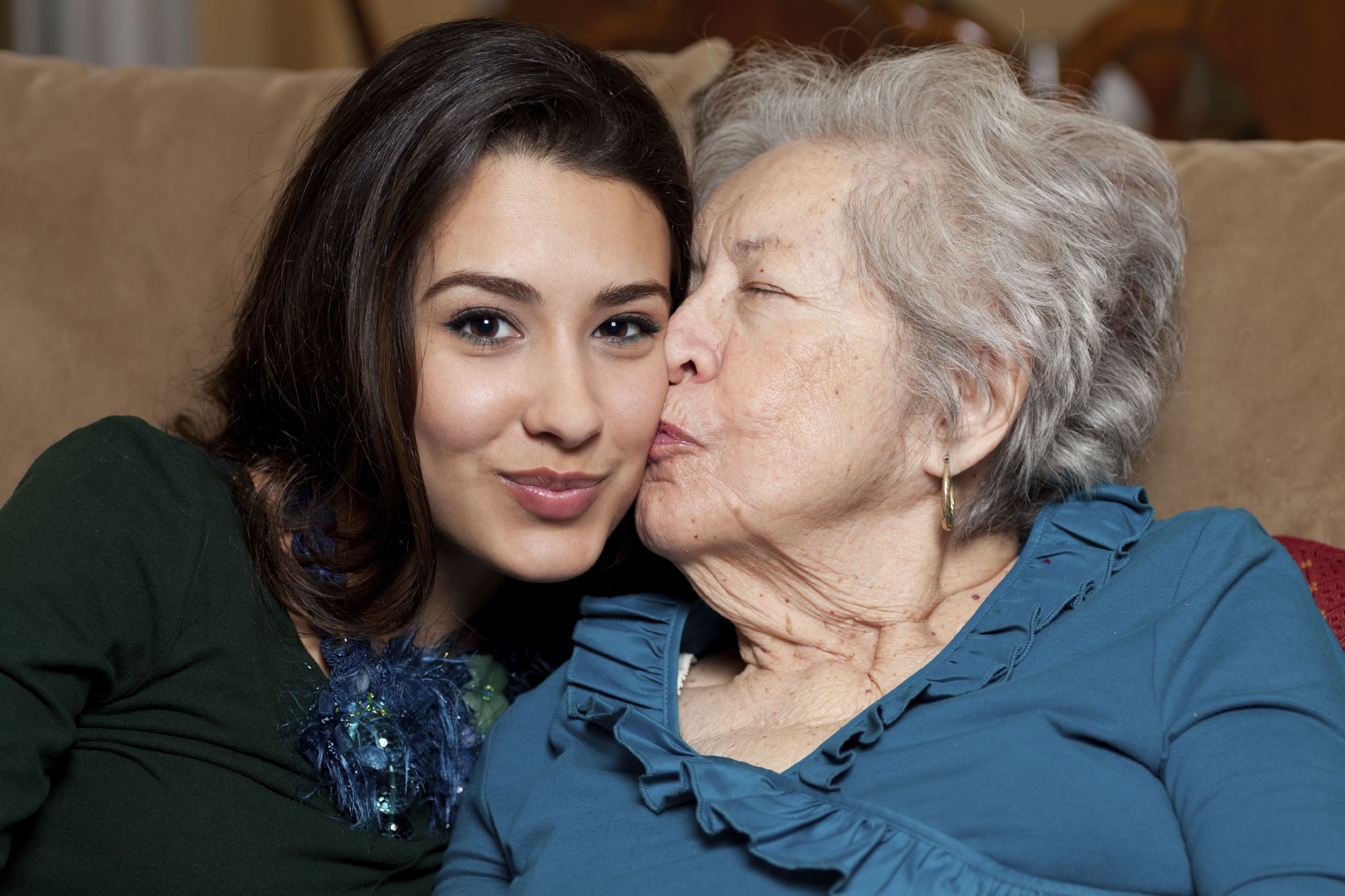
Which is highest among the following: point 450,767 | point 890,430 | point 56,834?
point 890,430

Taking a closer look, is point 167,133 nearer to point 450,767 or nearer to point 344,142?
point 344,142

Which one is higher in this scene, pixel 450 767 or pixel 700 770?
pixel 700 770

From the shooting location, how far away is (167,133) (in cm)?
179

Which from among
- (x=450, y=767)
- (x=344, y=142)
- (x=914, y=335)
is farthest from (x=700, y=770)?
(x=344, y=142)

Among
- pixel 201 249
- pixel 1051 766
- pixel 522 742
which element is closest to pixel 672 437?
pixel 522 742

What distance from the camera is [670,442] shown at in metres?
1.35

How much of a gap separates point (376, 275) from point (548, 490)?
11.7 inches

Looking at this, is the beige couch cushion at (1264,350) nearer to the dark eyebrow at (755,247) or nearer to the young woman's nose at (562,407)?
the dark eyebrow at (755,247)

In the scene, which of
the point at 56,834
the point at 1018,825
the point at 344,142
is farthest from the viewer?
the point at 344,142

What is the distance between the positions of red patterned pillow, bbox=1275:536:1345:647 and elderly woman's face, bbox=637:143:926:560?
17.7 inches

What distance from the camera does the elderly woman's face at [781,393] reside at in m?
1.28

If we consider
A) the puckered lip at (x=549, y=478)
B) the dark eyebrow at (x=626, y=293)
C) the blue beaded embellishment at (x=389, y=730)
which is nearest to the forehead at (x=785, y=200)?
the dark eyebrow at (x=626, y=293)

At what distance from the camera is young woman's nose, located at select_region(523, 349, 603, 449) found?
1.20 meters

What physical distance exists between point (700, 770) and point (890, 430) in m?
0.44
